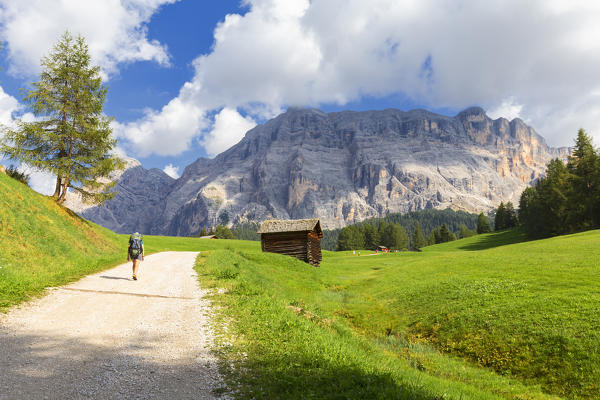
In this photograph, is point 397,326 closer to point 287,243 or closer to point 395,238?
point 287,243

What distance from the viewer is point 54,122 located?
95.0 ft

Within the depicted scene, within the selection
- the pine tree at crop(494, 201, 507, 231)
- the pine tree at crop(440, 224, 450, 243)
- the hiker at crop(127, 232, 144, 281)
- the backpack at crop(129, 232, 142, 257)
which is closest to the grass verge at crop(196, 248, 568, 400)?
the hiker at crop(127, 232, 144, 281)

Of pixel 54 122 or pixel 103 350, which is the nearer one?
pixel 103 350

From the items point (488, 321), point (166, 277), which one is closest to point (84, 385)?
point (166, 277)

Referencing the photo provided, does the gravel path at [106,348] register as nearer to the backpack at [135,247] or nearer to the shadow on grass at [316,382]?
the shadow on grass at [316,382]

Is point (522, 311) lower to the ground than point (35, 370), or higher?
lower

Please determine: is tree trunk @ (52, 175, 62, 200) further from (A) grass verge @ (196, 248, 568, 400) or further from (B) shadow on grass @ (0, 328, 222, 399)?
(B) shadow on grass @ (0, 328, 222, 399)

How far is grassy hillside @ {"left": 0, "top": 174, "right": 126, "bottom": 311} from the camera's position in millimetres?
11750

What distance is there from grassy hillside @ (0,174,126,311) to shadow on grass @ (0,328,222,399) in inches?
148

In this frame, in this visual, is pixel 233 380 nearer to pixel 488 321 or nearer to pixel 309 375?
pixel 309 375

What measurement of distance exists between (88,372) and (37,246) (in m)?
16.9

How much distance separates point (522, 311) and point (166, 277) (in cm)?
1766

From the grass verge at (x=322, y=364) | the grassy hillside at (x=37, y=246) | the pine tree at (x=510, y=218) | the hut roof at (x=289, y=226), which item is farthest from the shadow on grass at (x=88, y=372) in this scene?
the pine tree at (x=510, y=218)

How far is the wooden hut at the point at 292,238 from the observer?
4197 cm
